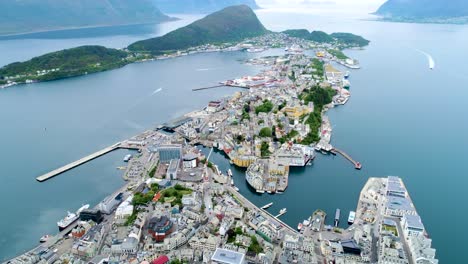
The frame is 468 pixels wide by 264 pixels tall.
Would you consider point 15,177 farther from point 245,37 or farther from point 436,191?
point 245,37

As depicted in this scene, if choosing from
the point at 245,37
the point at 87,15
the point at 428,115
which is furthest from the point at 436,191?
the point at 87,15

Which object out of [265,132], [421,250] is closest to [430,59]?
→ [265,132]

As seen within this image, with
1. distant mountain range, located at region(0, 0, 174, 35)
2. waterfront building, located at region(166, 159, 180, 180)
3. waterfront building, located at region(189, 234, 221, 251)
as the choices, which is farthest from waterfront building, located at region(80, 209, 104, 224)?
distant mountain range, located at region(0, 0, 174, 35)

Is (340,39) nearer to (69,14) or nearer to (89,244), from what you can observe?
(89,244)

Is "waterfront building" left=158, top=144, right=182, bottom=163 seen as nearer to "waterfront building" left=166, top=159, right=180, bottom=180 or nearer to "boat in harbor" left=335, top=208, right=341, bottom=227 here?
"waterfront building" left=166, top=159, right=180, bottom=180

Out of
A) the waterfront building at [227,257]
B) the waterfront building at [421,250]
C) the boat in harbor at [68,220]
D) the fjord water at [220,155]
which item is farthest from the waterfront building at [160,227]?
the waterfront building at [421,250]

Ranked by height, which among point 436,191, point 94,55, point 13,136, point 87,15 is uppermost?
point 87,15
